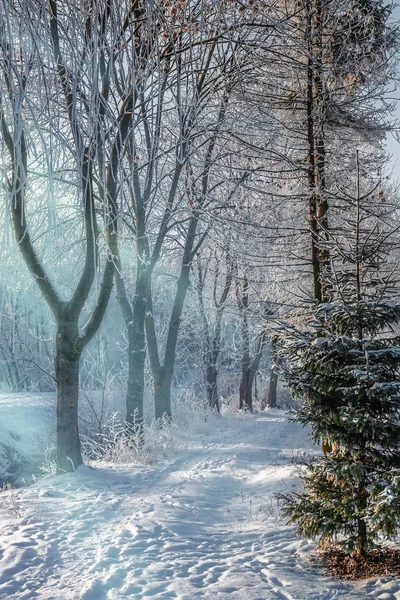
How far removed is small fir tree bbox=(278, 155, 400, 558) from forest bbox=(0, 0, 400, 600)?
20mm

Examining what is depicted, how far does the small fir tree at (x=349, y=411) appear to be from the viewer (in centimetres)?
449

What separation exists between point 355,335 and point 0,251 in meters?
3.47

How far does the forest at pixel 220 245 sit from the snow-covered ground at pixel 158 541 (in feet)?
0.12

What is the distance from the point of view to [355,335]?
16.9 feet

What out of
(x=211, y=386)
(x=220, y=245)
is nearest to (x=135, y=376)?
(x=220, y=245)

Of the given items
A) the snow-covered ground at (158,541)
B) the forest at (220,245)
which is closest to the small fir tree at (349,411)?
the forest at (220,245)

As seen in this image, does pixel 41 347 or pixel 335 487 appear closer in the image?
pixel 335 487

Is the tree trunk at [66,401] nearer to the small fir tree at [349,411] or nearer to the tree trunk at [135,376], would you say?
the tree trunk at [135,376]

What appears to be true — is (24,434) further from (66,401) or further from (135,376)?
(66,401)

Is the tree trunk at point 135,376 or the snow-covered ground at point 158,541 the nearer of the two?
the snow-covered ground at point 158,541

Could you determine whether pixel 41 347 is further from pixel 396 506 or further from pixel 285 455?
pixel 396 506

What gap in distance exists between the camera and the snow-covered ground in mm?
4203

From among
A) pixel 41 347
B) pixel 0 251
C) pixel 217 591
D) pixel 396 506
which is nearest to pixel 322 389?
pixel 396 506

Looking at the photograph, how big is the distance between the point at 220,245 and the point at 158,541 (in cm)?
858
